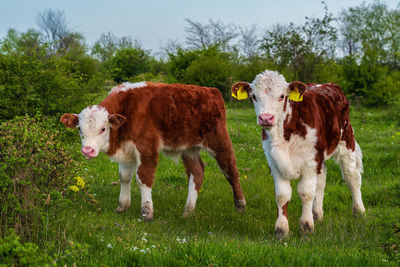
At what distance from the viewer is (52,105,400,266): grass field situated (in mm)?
3904

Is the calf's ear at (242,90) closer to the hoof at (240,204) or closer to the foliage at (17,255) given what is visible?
the hoof at (240,204)

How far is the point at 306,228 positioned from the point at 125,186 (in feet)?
9.83

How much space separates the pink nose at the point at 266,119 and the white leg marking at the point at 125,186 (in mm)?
2728

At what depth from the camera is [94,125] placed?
6.07 metres

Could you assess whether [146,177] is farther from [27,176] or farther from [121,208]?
[27,176]

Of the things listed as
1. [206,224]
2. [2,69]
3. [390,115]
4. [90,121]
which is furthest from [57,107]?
[390,115]

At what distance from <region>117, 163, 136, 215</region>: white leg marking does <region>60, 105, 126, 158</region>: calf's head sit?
76 centimetres

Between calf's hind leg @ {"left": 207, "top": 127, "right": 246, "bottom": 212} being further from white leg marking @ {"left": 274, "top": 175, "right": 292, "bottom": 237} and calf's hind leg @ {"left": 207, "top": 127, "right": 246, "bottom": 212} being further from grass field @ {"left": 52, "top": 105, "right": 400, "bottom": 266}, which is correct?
white leg marking @ {"left": 274, "top": 175, "right": 292, "bottom": 237}

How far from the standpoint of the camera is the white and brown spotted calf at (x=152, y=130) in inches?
245

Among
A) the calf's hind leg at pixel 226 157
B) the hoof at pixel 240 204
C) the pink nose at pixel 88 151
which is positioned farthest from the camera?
the hoof at pixel 240 204

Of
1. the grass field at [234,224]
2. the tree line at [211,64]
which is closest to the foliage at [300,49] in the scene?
the tree line at [211,64]

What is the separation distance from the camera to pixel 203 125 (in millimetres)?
6949

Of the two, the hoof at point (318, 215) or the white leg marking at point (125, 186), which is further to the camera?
the white leg marking at point (125, 186)

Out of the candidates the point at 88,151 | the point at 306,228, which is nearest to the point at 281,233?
the point at 306,228
